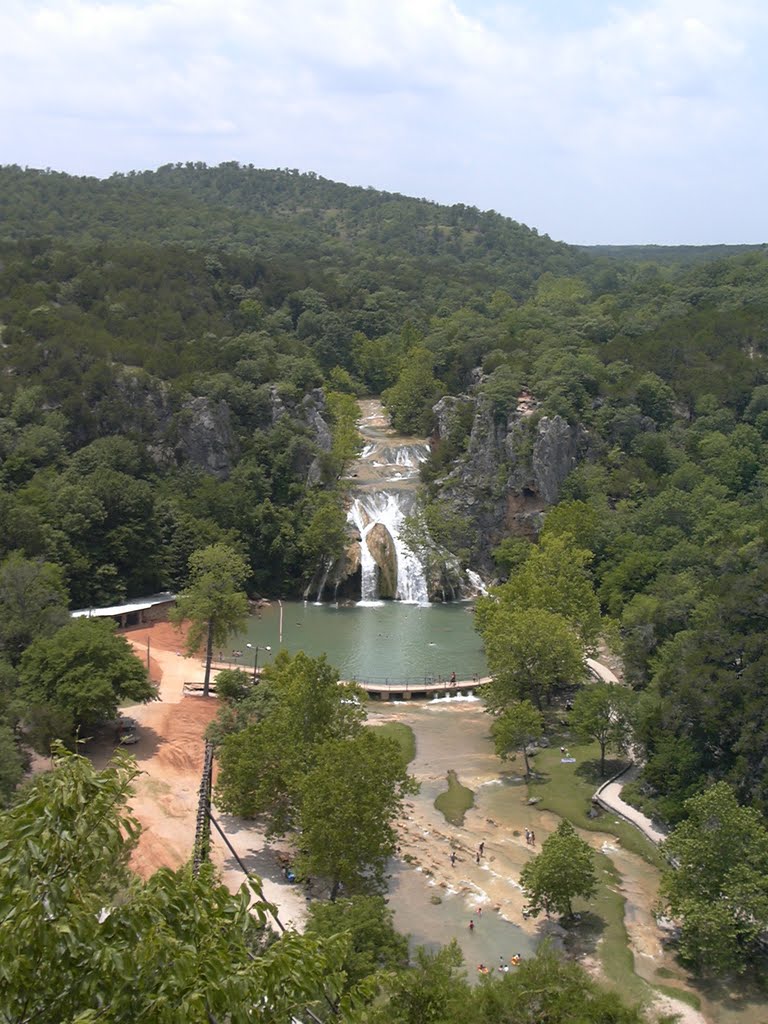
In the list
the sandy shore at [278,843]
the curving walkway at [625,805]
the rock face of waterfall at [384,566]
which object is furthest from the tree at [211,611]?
the curving walkway at [625,805]

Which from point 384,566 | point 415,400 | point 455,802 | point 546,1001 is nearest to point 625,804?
point 455,802

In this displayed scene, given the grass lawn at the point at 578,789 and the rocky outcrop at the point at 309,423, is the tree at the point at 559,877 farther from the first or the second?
the rocky outcrop at the point at 309,423

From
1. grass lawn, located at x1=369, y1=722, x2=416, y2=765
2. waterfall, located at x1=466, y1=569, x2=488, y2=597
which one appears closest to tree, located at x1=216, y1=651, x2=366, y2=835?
grass lawn, located at x1=369, y1=722, x2=416, y2=765

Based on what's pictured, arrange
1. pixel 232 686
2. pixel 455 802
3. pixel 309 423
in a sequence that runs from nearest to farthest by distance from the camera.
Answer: pixel 455 802
pixel 232 686
pixel 309 423

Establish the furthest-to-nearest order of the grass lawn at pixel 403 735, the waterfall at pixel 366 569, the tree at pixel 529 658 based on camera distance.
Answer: the waterfall at pixel 366 569, the tree at pixel 529 658, the grass lawn at pixel 403 735

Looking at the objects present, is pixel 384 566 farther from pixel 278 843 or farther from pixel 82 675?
pixel 278 843

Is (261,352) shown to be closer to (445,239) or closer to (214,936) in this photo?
(214,936)

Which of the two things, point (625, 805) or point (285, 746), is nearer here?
point (285, 746)
